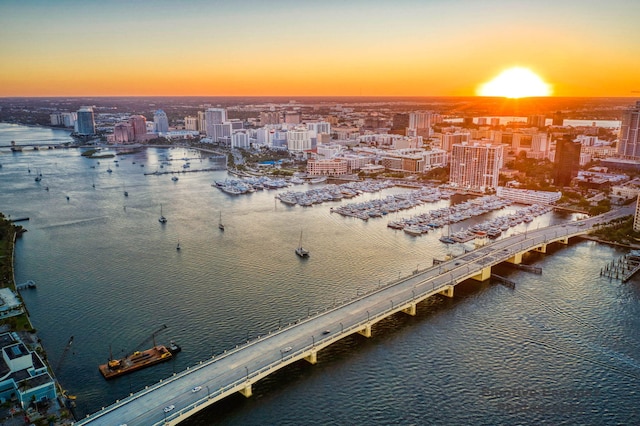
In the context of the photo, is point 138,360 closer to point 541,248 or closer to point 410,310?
point 410,310

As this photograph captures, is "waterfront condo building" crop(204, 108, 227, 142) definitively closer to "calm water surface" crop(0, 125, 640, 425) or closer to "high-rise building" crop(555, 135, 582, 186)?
"calm water surface" crop(0, 125, 640, 425)

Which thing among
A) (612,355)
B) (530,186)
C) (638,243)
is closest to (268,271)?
(612,355)

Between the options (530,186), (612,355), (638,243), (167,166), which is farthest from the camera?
(167,166)

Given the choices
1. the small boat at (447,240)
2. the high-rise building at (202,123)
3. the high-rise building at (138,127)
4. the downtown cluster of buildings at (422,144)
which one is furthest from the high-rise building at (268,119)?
the small boat at (447,240)

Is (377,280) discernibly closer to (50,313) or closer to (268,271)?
(268,271)

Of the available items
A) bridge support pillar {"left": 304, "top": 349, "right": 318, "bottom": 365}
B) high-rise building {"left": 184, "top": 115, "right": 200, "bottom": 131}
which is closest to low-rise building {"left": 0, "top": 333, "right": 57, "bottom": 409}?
bridge support pillar {"left": 304, "top": 349, "right": 318, "bottom": 365}


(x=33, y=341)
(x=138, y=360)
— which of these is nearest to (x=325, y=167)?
(x=33, y=341)

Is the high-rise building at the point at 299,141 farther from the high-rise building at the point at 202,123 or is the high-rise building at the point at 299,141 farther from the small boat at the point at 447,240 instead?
the small boat at the point at 447,240
